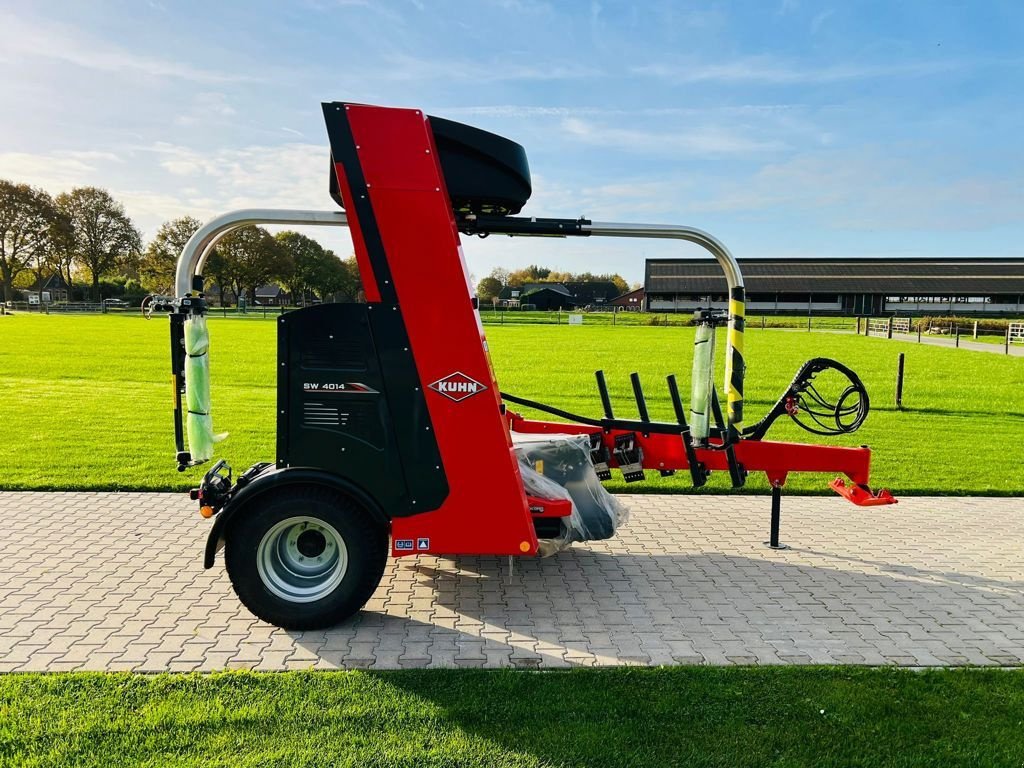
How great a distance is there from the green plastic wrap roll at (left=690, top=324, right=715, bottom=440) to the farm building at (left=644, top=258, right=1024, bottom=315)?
57.9m

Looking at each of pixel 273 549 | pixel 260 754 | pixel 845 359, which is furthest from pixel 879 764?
pixel 845 359

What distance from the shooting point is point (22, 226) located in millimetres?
60875

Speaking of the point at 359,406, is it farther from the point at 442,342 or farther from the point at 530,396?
the point at 530,396

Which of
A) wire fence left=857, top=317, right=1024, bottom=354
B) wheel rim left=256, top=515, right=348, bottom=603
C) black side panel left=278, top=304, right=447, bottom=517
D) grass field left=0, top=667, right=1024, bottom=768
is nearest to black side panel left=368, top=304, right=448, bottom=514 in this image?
black side panel left=278, top=304, right=447, bottom=517

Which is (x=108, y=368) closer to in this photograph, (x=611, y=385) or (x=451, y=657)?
(x=611, y=385)

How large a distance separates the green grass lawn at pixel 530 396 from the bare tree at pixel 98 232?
44.8 meters

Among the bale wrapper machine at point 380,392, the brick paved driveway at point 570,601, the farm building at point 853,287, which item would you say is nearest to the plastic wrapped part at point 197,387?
the bale wrapper machine at point 380,392

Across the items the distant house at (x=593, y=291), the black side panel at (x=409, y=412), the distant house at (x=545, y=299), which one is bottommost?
the black side panel at (x=409, y=412)

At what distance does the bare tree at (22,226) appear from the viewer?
59.7 metres

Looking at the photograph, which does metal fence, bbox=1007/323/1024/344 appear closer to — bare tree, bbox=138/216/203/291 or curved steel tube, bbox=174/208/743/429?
curved steel tube, bbox=174/208/743/429

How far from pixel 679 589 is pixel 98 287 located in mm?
74017

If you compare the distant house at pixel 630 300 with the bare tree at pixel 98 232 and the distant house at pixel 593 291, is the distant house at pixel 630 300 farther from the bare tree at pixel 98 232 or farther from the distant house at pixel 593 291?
the bare tree at pixel 98 232

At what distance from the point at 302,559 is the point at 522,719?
1694mm

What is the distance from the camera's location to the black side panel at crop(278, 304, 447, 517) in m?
3.88
